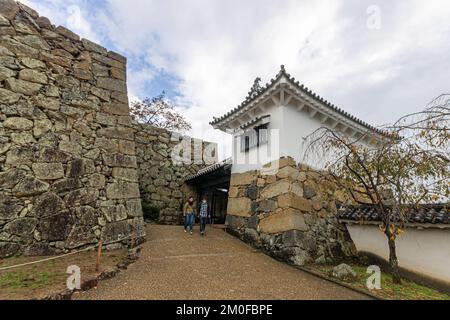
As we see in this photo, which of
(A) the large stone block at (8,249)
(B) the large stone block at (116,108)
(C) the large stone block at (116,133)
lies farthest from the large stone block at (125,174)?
(A) the large stone block at (8,249)

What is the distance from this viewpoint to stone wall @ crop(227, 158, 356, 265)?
6.61 m

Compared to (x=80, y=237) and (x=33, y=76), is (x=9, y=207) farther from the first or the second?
(x=33, y=76)

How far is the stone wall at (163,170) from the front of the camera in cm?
1120

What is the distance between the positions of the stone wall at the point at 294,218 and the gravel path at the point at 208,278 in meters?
0.60

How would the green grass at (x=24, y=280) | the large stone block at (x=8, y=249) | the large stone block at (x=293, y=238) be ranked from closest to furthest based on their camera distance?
the green grass at (x=24, y=280) < the large stone block at (x=8, y=249) < the large stone block at (x=293, y=238)

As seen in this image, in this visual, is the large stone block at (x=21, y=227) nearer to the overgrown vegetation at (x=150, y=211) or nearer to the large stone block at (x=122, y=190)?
the large stone block at (x=122, y=190)

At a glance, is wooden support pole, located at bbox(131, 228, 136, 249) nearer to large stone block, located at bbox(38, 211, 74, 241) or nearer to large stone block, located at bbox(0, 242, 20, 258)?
large stone block, located at bbox(38, 211, 74, 241)

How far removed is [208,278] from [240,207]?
13.0ft

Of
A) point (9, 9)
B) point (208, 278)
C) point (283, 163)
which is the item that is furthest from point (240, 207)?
point (9, 9)

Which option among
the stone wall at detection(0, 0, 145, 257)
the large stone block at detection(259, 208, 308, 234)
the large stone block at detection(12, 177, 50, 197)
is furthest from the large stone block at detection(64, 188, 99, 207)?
Answer: the large stone block at detection(259, 208, 308, 234)

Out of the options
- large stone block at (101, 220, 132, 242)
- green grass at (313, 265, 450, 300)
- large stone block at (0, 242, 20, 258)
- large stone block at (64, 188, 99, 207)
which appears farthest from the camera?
large stone block at (101, 220, 132, 242)

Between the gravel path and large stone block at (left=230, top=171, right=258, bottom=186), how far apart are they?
2.37 meters

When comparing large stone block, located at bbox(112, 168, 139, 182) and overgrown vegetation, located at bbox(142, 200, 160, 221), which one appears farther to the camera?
overgrown vegetation, located at bbox(142, 200, 160, 221)
